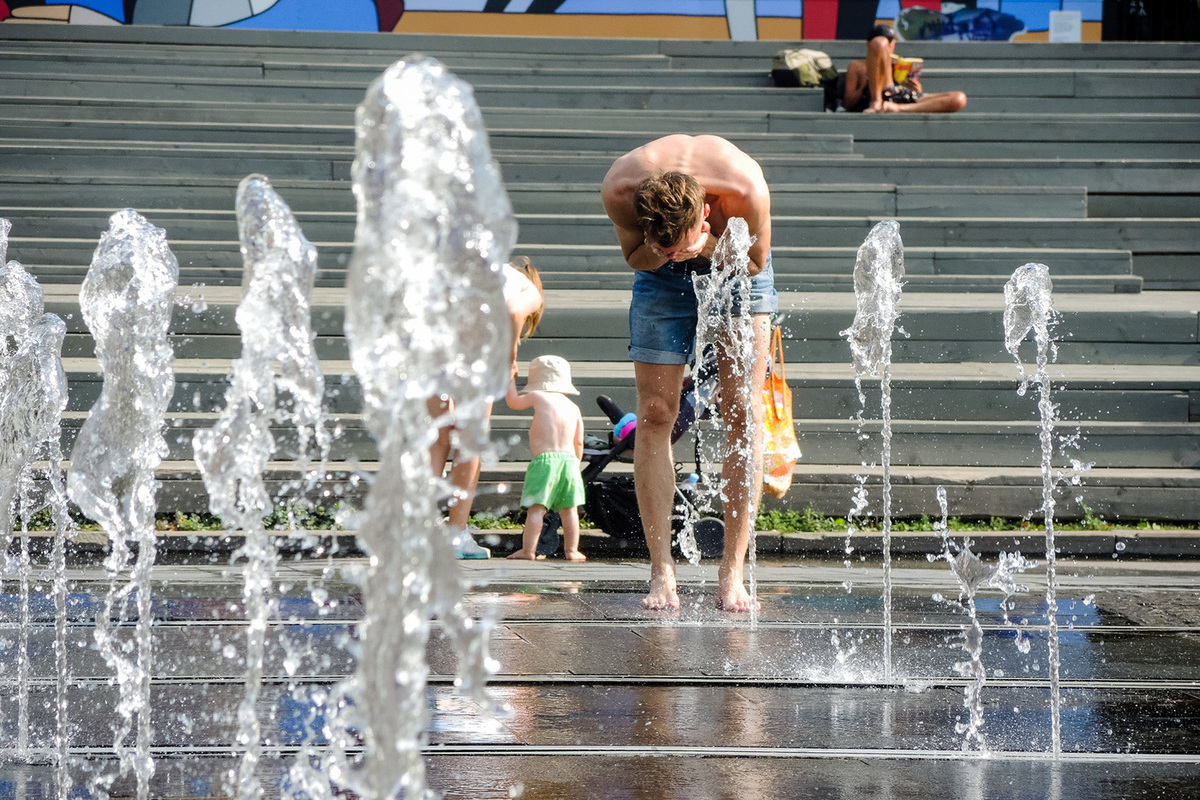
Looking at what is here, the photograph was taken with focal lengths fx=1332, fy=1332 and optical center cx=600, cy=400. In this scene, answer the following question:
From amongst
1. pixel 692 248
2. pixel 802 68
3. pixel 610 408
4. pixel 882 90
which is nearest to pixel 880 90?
pixel 882 90

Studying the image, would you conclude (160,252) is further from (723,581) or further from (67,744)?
(723,581)

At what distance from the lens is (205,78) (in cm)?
1340

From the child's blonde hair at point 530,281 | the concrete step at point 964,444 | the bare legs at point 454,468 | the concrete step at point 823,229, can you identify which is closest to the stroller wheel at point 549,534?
the bare legs at point 454,468

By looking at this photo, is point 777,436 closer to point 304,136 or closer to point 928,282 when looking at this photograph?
point 928,282

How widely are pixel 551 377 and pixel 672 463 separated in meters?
2.05

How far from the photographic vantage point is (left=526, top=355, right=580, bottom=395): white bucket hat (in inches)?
265

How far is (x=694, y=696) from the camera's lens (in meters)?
3.32

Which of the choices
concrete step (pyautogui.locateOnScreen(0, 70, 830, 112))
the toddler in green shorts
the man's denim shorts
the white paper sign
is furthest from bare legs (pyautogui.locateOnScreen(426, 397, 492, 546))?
the white paper sign

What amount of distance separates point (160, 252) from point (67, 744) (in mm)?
1227

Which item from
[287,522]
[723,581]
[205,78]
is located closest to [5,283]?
[287,522]

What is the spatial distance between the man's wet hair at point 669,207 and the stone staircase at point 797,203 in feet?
10.1

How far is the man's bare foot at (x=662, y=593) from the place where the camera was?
15.2 feet

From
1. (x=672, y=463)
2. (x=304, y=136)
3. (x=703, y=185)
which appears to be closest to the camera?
(x=703, y=185)

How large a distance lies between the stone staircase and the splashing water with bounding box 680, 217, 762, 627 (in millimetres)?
2391
